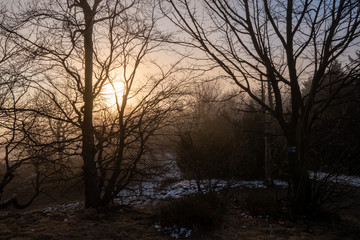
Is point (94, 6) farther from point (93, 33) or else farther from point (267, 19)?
point (267, 19)

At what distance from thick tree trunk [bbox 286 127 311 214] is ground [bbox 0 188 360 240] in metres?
0.30

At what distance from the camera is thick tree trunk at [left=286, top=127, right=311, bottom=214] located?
17.6ft

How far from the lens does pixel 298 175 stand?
5.59 meters

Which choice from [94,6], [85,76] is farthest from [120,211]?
[94,6]

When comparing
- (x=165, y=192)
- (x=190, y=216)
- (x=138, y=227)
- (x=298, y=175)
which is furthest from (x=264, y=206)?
(x=165, y=192)

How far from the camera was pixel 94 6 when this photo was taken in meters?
6.48

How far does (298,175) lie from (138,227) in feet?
11.7

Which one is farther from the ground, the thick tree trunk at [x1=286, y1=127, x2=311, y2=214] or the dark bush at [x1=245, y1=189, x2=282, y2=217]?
the thick tree trunk at [x1=286, y1=127, x2=311, y2=214]

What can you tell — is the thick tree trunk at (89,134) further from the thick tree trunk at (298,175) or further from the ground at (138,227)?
the thick tree trunk at (298,175)

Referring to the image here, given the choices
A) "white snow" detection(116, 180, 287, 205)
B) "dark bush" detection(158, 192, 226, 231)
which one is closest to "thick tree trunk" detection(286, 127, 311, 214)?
"dark bush" detection(158, 192, 226, 231)

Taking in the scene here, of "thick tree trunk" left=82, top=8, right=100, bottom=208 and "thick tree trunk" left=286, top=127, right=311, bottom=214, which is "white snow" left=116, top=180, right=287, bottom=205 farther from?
"thick tree trunk" left=286, top=127, right=311, bottom=214

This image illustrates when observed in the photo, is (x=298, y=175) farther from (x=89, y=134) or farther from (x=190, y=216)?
(x=89, y=134)

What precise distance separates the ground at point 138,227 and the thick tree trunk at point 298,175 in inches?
11.9

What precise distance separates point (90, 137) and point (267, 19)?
16.5 ft
